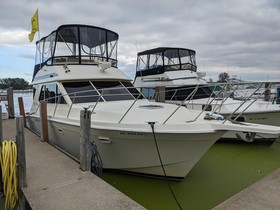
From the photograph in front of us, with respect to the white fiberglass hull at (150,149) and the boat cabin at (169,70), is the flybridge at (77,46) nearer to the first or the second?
the white fiberglass hull at (150,149)

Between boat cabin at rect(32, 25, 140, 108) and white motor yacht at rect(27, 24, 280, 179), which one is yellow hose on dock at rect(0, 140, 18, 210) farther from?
boat cabin at rect(32, 25, 140, 108)

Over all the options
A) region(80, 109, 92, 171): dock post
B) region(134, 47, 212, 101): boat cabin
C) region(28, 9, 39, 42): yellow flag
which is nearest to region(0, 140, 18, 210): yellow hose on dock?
region(80, 109, 92, 171): dock post

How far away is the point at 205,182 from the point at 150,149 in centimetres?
159

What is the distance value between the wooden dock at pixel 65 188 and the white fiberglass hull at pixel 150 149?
0.60 metres

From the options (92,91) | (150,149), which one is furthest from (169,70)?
(150,149)

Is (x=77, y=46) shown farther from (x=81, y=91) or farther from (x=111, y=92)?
(x=111, y=92)

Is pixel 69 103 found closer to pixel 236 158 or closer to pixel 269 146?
pixel 236 158

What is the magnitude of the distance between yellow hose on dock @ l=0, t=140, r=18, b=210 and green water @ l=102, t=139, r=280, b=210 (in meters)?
2.00

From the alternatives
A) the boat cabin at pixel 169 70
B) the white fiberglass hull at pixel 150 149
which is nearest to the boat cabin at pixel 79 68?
the white fiberglass hull at pixel 150 149

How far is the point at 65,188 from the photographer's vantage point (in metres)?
3.45

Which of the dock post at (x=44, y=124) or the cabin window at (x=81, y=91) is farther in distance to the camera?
the cabin window at (x=81, y=91)

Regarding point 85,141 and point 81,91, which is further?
point 81,91

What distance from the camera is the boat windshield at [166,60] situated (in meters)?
10.9

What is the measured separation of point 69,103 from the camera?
5.91 m
